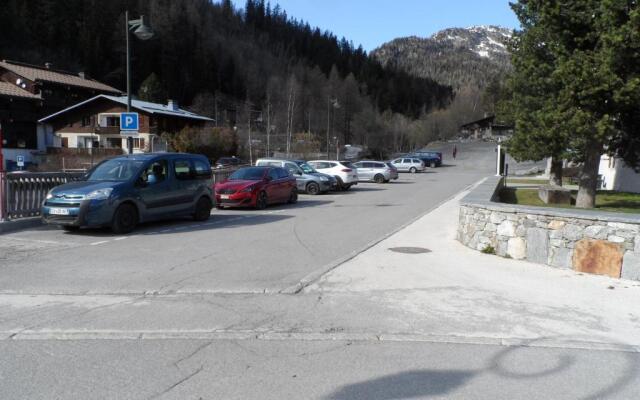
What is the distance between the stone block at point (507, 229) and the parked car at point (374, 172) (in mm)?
27609

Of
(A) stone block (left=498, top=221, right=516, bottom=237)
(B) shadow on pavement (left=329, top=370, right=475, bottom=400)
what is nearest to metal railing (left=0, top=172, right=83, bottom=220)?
(A) stone block (left=498, top=221, right=516, bottom=237)

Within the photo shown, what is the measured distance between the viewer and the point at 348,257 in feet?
32.3

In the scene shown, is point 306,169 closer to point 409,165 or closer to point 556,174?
point 556,174

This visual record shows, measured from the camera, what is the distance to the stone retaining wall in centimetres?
834

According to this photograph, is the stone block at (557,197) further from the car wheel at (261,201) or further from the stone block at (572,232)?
the stone block at (572,232)

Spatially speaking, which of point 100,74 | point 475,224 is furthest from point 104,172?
point 100,74

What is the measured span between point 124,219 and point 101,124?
49.2m

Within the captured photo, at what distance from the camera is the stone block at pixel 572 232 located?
884 cm

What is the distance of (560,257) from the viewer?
359 inches

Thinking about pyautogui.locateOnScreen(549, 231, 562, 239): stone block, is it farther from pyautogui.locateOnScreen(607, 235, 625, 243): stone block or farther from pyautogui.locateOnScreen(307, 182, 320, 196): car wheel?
pyautogui.locateOnScreen(307, 182, 320, 196): car wheel

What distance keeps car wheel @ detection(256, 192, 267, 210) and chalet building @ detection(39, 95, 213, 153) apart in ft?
128

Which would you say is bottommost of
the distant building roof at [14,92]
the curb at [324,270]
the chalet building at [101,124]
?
the curb at [324,270]

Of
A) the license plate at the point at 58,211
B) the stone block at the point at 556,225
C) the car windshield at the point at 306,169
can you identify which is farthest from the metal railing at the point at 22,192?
the car windshield at the point at 306,169

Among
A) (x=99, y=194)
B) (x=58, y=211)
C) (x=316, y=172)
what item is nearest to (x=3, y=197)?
(x=58, y=211)
